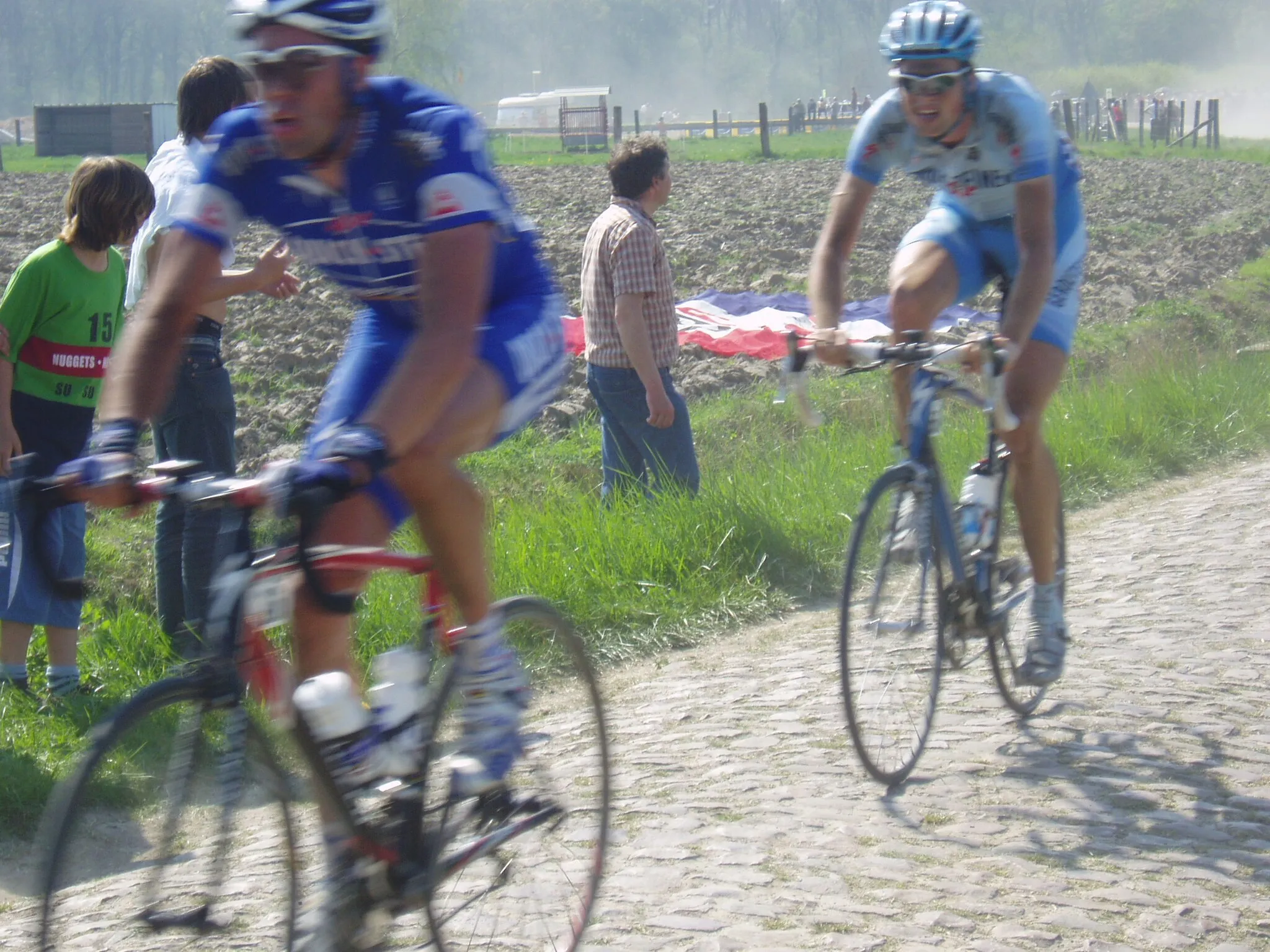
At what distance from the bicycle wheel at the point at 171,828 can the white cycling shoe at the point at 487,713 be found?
0.47 metres

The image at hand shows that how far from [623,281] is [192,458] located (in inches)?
100

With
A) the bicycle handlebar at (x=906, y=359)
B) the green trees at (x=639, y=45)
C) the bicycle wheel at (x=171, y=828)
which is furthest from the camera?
the green trees at (x=639, y=45)

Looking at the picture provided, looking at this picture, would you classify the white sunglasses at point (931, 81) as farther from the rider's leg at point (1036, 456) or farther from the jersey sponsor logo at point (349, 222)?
the jersey sponsor logo at point (349, 222)

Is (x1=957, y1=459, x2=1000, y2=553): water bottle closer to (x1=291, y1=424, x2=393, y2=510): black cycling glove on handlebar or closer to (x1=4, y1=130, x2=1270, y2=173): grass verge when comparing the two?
(x1=291, y1=424, x2=393, y2=510): black cycling glove on handlebar

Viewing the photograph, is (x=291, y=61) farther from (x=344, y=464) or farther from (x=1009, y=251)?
(x=1009, y=251)

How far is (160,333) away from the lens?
10.9 feet

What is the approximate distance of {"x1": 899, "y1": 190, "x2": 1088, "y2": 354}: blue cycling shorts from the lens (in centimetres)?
546

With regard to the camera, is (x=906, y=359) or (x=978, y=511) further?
(x=978, y=511)

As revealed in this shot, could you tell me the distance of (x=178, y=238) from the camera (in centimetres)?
345

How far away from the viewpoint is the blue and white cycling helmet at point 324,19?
3.06m

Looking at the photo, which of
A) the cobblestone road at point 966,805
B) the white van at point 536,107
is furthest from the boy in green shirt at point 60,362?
the white van at point 536,107

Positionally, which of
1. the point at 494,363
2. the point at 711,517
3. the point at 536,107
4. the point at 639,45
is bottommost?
the point at 711,517

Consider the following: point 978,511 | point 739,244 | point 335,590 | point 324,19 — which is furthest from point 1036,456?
point 739,244

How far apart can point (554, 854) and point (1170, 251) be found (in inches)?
778
